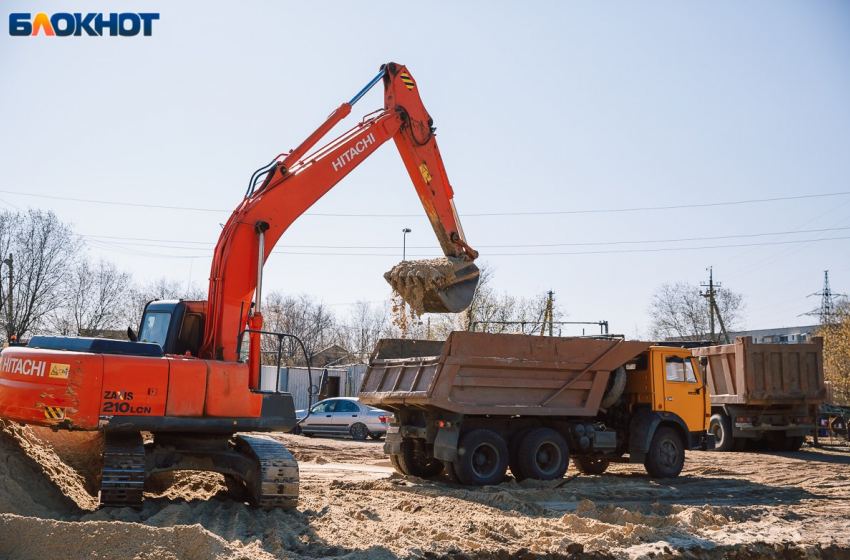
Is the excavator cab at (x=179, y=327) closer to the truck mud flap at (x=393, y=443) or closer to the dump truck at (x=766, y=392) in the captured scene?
the truck mud flap at (x=393, y=443)

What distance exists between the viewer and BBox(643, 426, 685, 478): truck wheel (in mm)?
14531

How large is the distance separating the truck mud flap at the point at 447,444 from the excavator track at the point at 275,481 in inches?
143

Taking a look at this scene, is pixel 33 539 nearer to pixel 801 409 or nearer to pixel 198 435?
pixel 198 435

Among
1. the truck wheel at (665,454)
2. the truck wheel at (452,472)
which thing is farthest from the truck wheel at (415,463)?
the truck wheel at (665,454)

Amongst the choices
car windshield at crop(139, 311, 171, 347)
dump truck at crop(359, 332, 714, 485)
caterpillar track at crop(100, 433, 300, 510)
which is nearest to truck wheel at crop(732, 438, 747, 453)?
dump truck at crop(359, 332, 714, 485)

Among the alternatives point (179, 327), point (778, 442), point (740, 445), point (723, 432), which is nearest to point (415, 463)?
point (179, 327)

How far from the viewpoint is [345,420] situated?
968 inches

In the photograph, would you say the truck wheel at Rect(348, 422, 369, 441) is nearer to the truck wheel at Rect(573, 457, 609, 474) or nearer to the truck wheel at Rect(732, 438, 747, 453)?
the truck wheel at Rect(573, 457, 609, 474)

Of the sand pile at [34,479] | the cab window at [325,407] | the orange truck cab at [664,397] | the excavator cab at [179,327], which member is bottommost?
the sand pile at [34,479]

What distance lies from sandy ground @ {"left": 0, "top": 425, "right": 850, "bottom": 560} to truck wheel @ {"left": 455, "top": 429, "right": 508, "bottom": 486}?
0.93 feet

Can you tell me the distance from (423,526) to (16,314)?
109 ft

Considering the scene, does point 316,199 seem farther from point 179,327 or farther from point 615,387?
point 615,387

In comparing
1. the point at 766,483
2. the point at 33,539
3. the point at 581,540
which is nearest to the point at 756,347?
the point at 766,483

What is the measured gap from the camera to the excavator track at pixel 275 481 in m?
9.23
